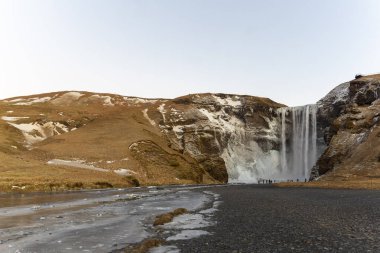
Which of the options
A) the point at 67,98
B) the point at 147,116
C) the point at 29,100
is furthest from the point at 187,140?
the point at 29,100

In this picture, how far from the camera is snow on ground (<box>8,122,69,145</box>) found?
9838 centimetres

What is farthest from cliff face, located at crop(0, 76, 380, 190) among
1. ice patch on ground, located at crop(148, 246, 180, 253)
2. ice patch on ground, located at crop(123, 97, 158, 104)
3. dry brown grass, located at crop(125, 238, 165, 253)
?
ice patch on ground, located at crop(148, 246, 180, 253)

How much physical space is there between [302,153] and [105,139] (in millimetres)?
61007

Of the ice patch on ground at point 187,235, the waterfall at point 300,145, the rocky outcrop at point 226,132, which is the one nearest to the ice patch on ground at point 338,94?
the waterfall at point 300,145

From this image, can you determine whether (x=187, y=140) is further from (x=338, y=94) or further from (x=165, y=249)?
(x=165, y=249)

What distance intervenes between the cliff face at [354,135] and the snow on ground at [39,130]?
233ft

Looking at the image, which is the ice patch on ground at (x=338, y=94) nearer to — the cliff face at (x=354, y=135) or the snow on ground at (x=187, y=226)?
the cliff face at (x=354, y=135)

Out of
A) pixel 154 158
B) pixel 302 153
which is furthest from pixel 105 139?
pixel 302 153

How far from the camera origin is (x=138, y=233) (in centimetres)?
1688

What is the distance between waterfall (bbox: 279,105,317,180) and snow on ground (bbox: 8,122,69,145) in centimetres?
6993

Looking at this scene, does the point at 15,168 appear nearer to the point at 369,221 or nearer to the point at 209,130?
the point at 369,221

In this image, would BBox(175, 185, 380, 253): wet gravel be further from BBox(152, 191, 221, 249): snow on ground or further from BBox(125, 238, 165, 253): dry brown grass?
BBox(125, 238, 165, 253): dry brown grass

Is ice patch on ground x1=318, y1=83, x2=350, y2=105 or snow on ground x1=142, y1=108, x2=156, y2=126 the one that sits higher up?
ice patch on ground x1=318, y1=83, x2=350, y2=105

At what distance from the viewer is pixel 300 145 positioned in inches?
4717
